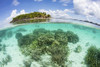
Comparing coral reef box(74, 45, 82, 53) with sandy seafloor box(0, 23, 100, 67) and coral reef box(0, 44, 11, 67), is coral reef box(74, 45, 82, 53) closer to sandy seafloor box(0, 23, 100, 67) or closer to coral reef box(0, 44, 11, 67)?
sandy seafloor box(0, 23, 100, 67)

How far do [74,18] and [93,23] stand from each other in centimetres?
298

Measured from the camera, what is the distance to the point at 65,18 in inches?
696

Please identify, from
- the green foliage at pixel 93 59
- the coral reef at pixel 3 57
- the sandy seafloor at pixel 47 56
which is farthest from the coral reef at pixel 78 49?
the coral reef at pixel 3 57

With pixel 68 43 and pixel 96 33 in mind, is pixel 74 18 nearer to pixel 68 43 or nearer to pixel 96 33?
pixel 96 33

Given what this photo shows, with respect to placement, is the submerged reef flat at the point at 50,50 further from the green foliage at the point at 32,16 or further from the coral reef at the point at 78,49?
the green foliage at the point at 32,16

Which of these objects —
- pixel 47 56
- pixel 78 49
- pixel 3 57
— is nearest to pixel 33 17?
pixel 3 57

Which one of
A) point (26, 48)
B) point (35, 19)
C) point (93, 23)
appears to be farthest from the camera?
point (35, 19)

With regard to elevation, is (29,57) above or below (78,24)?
below

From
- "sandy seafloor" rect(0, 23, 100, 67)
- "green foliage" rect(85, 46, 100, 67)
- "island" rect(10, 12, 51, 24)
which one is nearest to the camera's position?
"green foliage" rect(85, 46, 100, 67)

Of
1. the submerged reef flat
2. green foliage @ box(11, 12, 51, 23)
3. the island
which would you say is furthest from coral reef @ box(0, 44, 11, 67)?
green foliage @ box(11, 12, 51, 23)

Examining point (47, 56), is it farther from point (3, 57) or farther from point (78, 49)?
point (3, 57)

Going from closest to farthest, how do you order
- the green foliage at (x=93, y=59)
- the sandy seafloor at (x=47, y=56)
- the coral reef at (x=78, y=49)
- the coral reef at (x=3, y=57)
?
the green foliage at (x=93, y=59), the sandy seafloor at (x=47, y=56), the coral reef at (x=3, y=57), the coral reef at (x=78, y=49)

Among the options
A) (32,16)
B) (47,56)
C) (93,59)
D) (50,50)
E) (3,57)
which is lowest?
(93,59)

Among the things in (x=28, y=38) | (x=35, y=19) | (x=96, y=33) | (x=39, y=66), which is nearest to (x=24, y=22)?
(x=35, y=19)
